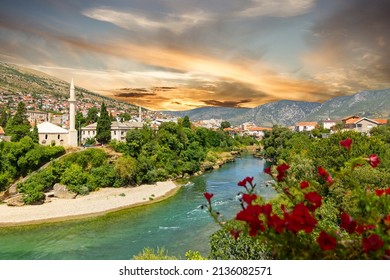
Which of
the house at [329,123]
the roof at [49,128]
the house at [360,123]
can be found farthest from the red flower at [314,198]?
the roof at [49,128]

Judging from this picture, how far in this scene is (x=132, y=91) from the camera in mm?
3730

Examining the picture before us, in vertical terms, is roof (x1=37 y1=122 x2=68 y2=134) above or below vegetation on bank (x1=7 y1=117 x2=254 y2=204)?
above

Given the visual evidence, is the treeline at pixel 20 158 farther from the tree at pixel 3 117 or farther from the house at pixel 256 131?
the house at pixel 256 131

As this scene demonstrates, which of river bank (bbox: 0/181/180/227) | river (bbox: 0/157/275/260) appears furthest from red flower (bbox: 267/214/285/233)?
river bank (bbox: 0/181/180/227)

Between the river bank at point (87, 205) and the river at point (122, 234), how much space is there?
1.11 feet

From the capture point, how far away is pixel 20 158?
8.32 m

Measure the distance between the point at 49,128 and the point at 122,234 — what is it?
177 inches

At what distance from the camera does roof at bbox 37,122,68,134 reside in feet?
29.1

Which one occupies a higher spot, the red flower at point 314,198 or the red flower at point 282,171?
the red flower at point 282,171

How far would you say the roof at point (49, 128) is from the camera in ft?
29.1

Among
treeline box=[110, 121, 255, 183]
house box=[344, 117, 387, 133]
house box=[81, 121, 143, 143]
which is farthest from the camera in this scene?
treeline box=[110, 121, 255, 183]

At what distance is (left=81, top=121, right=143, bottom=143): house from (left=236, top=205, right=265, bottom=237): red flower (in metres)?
8.59

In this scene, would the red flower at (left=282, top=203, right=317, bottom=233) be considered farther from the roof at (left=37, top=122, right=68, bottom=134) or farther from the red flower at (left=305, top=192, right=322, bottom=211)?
the roof at (left=37, top=122, right=68, bottom=134)
